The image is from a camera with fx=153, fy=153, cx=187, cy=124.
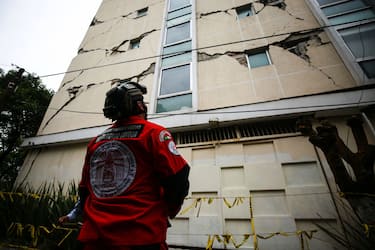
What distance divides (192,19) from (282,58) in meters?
3.34

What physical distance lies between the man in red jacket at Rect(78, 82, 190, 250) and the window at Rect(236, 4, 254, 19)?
5.41 meters

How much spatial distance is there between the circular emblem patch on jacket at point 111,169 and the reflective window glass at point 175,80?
3.26 meters

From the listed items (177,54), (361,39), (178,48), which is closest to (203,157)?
(177,54)

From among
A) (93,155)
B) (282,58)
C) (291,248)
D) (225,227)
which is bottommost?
(291,248)

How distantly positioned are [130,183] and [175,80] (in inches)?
150

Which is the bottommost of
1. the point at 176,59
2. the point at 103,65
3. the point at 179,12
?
the point at 176,59

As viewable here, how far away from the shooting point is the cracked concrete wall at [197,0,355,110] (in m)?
3.22

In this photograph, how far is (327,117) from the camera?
2801mm

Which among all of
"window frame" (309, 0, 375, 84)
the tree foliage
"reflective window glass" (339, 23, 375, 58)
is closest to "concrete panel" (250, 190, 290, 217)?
"window frame" (309, 0, 375, 84)

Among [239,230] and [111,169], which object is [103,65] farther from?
[239,230]

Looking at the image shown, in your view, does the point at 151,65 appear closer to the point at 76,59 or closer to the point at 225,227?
the point at 76,59

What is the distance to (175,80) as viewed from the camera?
436 centimetres

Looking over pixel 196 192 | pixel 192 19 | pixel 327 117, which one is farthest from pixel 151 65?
pixel 327 117

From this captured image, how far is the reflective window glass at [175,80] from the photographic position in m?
4.19
